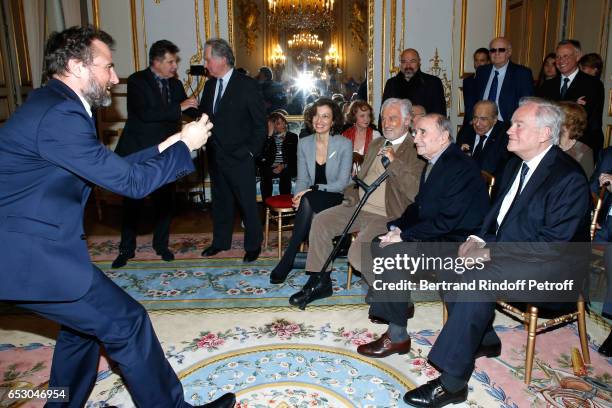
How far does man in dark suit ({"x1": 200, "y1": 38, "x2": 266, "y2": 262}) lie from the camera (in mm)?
4004

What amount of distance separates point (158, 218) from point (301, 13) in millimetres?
3874

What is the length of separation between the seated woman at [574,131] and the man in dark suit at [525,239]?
3.84 ft

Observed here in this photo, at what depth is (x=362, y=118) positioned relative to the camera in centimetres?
447

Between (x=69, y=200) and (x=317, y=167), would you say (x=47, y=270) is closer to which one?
(x=69, y=200)

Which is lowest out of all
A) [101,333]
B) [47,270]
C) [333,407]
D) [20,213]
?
[333,407]

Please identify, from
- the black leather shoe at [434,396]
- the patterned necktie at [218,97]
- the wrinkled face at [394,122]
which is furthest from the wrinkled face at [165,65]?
the black leather shoe at [434,396]

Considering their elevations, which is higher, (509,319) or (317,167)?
(317,167)

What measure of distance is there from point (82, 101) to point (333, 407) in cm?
174

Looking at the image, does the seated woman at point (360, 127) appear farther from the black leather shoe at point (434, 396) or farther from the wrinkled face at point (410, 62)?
the black leather shoe at point (434, 396)

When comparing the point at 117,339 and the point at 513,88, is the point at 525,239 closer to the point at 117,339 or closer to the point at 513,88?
the point at 117,339

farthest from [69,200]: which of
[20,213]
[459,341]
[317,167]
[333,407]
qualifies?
[317,167]

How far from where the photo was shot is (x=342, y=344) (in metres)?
2.83

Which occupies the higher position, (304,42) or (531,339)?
(304,42)

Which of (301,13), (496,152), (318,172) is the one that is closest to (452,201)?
(318,172)
